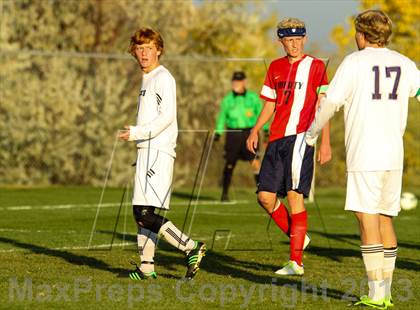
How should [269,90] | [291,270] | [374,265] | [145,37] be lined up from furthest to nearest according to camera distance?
[269,90] → [291,270] → [145,37] → [374,265]

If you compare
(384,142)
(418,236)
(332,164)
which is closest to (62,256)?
(384,142)

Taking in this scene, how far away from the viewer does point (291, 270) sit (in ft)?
34.6

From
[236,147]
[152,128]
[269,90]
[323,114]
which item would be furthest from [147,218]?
[236,147]

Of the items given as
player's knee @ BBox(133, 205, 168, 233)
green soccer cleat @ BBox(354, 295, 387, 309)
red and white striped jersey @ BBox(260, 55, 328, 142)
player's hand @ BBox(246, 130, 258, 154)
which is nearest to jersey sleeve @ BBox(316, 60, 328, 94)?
red and white striped jersey @ BBox(260, 55, 328, 142)

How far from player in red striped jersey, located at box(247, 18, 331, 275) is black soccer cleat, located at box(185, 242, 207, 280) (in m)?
1.25

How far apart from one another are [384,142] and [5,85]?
61.1 ft

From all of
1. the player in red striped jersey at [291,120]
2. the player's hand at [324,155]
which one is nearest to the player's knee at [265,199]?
the player in red striped jersey at [291,120]

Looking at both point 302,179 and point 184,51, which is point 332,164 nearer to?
point 184,51

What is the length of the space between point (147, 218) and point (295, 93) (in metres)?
1.98

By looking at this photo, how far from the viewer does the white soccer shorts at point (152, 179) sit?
967 cm

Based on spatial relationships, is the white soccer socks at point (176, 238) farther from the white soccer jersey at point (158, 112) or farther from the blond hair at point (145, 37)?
the blond hair at point (145, 37)

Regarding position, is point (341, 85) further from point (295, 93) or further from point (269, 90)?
point (269, 90)

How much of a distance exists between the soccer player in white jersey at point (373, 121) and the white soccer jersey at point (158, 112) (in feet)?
5.37

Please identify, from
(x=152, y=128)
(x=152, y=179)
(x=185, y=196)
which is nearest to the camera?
(x=152, y=128)
